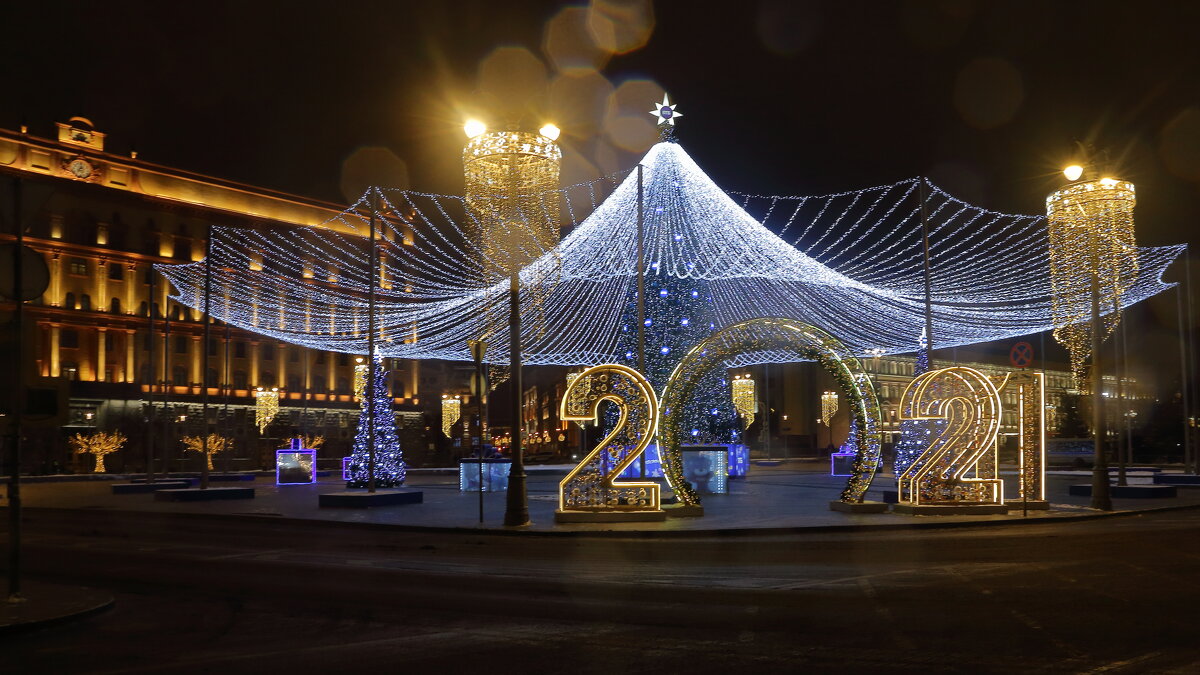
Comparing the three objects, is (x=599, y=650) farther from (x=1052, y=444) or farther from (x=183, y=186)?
(x=183, y=186)

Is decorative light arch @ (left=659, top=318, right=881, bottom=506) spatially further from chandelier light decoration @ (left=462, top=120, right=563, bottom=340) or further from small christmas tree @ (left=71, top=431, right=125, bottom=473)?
small christmas tree @ (left=71, top=431, right=125, bottom=473)

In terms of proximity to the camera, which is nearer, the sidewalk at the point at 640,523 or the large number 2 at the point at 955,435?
the sidewalk at the point at 640,523

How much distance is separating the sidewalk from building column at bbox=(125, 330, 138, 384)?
139 ft

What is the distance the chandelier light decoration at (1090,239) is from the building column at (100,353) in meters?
72.9

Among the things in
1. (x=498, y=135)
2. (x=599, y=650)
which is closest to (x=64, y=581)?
(x=599, y=650)

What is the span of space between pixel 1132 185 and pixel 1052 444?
4328 centimetres

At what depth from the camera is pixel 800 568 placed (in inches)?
547

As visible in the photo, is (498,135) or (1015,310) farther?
(1015,310)

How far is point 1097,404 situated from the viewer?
82.0 ft

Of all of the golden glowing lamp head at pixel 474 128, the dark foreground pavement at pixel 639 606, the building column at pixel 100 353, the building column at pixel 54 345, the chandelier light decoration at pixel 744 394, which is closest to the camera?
the dark foreground pavement at pixel 639 606

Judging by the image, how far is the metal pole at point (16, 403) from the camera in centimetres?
1059

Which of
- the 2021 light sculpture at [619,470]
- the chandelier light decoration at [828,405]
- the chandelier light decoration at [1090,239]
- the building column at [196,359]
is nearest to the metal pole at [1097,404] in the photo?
the chandelier light decoration at [1090,239]

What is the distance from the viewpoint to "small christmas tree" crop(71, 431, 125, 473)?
2586 inches

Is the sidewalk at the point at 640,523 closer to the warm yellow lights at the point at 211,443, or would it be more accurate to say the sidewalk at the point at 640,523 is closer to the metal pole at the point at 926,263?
the metal pole at the point at 926,263
